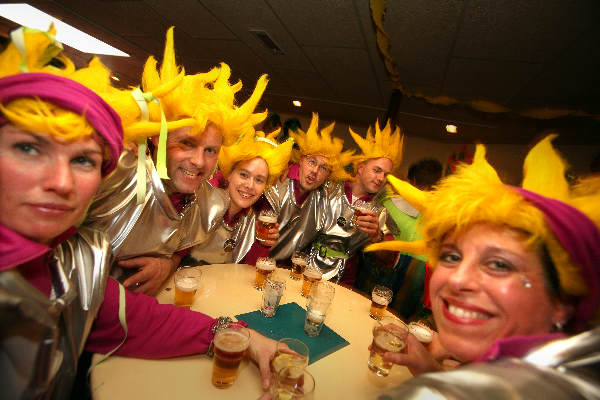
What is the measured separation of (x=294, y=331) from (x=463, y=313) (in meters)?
0.97

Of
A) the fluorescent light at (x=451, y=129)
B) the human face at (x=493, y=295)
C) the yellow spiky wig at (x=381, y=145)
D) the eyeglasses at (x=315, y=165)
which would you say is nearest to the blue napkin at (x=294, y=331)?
the human face at (x=493, y=295)

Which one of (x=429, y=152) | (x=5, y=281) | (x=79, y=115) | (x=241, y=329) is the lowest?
(x=241, y=329)

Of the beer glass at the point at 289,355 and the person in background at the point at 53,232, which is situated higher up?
the person in background at the point at 53,232

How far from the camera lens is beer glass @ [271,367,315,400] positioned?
3.51 feet

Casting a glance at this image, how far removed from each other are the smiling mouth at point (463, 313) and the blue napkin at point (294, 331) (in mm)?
744

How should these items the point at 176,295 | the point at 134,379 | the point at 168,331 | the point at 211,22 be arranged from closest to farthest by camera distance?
the point at 134,379 < the point at 168,331 < the point at 176,295 < the point at 211,22

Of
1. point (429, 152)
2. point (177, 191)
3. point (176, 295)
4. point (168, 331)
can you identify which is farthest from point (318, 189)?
point (429, 152)

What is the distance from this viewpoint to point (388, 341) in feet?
4.91

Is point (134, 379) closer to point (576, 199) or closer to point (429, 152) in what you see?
point (576, 199)

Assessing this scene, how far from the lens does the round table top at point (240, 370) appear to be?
108cm

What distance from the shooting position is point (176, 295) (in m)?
1.68

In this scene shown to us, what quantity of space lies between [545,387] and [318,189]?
3440mm

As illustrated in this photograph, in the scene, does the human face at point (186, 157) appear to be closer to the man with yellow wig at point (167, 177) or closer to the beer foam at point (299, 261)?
the man with yellow wig at point (167, 177)

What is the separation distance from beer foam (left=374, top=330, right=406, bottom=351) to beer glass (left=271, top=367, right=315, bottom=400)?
1.66ft
